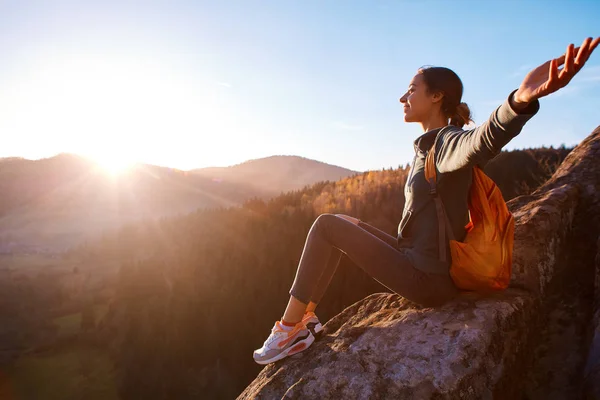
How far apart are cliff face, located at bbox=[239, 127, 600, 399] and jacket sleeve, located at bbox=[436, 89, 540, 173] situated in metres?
0.99

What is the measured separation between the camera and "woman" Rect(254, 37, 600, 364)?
2.19 m

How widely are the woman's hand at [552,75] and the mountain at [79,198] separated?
2139 centimetres

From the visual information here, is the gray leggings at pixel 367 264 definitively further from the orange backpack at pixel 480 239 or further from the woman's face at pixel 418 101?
the woman's face at pixel 418 101

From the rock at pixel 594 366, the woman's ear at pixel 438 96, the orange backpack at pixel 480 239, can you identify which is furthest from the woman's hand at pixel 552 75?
the rock at pixel 594 366

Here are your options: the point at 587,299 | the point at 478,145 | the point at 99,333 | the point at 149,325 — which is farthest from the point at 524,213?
the point at 99,333

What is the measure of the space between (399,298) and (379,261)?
2.39 ft

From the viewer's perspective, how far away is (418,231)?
8.38 feet

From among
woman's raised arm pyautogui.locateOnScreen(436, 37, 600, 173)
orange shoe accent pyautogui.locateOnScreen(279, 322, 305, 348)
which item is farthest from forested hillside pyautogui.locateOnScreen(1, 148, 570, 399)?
woman's raised arm pyautogui.locateOnScreen(436, 37, 600, 173)

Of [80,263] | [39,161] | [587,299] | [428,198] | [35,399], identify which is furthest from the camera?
[39,161]

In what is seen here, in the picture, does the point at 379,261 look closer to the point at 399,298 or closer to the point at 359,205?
the point at 399,298

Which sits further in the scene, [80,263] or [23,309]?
[80,263]

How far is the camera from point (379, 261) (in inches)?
102

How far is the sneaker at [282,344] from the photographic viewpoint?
2738 mm

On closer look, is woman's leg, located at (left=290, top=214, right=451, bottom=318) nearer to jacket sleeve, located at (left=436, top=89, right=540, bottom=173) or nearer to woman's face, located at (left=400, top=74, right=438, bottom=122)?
jacket sleeve, located at (left=436, top=89, right=540, bottom=173)
